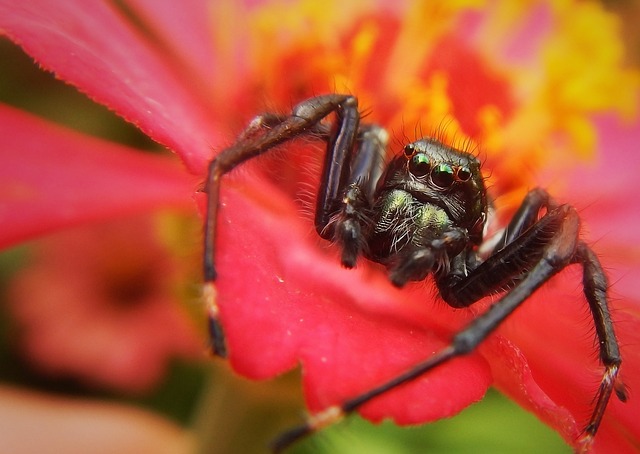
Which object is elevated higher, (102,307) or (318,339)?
(102,307)

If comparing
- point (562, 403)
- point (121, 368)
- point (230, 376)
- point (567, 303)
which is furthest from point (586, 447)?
point (121, 368)

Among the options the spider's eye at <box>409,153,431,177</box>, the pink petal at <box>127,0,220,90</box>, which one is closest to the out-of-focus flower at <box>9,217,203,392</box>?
the pink petal at <box>127,0,220,90</box>

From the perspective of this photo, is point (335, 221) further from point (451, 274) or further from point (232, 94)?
point (232, 94)

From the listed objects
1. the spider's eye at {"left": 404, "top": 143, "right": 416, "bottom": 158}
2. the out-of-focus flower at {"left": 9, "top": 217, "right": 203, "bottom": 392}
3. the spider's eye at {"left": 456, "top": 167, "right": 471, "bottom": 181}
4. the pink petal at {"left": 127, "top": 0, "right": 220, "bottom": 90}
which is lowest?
the spider's eye at {"left": 456, "top": 167, "right": 471, "bottom": 181}

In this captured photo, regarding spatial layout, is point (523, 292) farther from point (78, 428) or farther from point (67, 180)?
point (78, 428)

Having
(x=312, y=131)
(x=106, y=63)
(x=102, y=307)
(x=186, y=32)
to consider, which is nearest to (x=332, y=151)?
(x=312, y=131)

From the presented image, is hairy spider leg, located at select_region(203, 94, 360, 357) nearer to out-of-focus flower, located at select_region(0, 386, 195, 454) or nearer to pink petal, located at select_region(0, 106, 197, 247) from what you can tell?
pink petal, located at select_region(0, 106, 197, 247)

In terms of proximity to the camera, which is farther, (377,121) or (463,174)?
(377,121)
